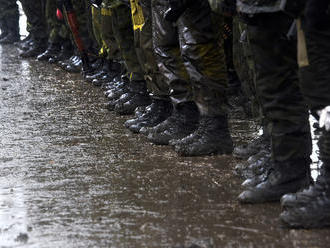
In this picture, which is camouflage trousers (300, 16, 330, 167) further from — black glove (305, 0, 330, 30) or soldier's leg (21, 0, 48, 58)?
soldier's leg (21, 0, 48, 58)

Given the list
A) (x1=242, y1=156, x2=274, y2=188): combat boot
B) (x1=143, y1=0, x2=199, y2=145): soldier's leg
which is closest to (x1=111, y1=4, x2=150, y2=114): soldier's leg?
(x1=143, y1=0, x2=199, y2=145): soldier's leg

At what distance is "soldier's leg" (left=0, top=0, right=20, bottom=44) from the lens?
1395 cm

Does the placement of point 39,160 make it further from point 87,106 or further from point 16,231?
point 87,106

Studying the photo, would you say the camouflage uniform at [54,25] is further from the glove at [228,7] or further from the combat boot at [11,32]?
the glove at [228,7]

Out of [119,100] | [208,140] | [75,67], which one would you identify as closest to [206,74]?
[208,140]

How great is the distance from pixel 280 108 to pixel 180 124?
1.61m

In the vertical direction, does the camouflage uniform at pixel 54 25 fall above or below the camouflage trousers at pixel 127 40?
below

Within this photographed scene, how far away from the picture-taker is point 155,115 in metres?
5.30

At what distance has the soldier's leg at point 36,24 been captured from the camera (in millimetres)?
11421

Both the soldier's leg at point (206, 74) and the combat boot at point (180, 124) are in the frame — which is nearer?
the soldier's leg at point (206, 74)

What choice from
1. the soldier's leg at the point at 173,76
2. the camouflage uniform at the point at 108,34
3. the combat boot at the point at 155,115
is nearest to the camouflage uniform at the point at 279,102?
the soldier's leg at the point at 173,76

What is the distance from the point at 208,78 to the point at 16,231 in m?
1.70

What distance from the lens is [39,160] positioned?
4414 mm

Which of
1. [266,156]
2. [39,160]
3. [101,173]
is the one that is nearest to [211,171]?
[266,156]
